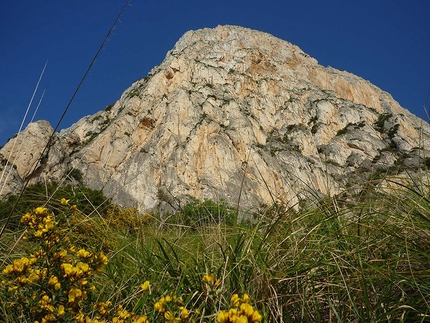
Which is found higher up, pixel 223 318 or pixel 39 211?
pixel 39 211

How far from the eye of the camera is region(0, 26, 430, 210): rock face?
40375 mm

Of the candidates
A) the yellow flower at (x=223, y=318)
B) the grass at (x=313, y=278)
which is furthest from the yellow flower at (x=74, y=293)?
the yellow flower at (x=223, y=318)

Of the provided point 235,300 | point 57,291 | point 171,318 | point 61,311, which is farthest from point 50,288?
point 235,300

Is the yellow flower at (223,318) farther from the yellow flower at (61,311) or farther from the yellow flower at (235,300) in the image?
the yellow flower at (61,311)

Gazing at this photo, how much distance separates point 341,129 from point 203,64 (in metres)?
30.0

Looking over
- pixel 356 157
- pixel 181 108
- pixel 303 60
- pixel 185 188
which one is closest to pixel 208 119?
pixel 181 108

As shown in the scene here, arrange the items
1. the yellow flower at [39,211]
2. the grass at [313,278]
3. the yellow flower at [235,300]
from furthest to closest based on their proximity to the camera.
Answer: the yellow flower at [39,211]
the grass at [313,278]
the yellow flower at [235,300]

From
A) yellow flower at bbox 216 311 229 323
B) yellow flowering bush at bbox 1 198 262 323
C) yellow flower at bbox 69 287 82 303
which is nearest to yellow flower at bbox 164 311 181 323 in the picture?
yellow flowering bush at bbox 1 198 262 323

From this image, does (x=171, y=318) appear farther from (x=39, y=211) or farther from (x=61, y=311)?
(x=39, y=211)

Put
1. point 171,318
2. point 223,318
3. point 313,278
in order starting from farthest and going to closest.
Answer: point 313,278 < point 171,318 < point 223,318

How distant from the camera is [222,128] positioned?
1980 inches

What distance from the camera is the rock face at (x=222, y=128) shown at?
132 feet

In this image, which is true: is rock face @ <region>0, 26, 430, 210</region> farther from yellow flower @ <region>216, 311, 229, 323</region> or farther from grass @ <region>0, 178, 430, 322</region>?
yellow flower @ <region>216, 311, 229, 323</region>

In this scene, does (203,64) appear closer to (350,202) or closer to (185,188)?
(185,188)
